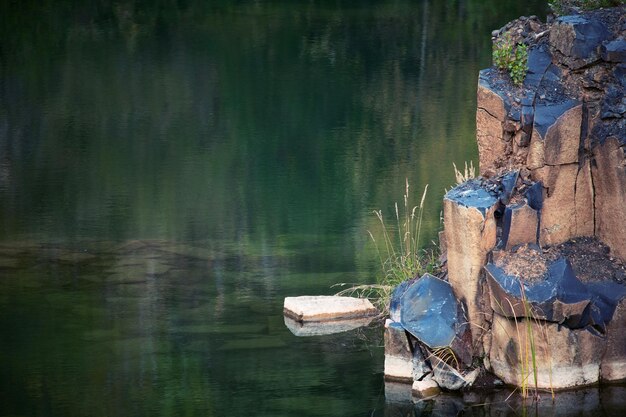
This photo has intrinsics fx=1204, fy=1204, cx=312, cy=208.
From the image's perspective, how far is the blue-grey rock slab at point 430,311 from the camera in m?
9.57

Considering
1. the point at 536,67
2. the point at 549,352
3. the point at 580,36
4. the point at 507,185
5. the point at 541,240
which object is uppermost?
the point at 580,36

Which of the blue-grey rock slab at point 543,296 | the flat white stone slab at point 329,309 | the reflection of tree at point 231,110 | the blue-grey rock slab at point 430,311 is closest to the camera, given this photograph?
the blue-grey rock slab at point 543,296

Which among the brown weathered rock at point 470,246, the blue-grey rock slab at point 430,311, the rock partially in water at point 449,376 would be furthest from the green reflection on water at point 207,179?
the brown weathered rock at point 470,246

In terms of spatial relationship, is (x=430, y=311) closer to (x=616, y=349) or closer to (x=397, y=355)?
(x=397, y=355)

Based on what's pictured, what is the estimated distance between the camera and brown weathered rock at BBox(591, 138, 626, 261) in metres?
9.68

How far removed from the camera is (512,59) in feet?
32.7

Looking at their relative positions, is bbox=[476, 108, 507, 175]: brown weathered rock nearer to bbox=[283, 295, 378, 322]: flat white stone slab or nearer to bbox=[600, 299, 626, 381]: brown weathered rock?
bbox=[600, 299, 626, 381]: brown weathered rock

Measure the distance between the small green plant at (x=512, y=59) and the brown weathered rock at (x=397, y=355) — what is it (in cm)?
228

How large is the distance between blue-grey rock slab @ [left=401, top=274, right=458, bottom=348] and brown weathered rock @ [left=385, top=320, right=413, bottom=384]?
103mm

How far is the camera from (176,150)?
1980cm

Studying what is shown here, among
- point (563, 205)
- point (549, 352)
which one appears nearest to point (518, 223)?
point (563, 205)

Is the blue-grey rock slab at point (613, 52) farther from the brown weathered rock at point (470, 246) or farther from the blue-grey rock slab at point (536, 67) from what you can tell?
the brown weathered rock at point (470, 246)

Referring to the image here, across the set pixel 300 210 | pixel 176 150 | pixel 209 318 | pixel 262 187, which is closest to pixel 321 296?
pixel 209 318

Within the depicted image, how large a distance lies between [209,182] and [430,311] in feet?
27.2
